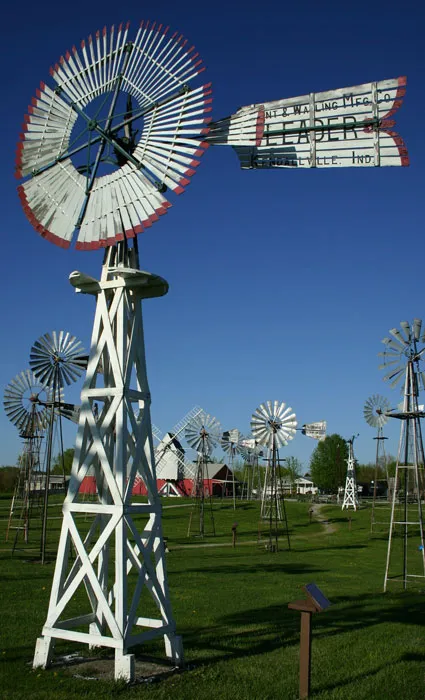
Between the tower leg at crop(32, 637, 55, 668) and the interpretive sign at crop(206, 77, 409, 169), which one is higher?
the interpretive sign at crop(206, 77, 409, 169)

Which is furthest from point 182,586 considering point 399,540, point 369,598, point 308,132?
point 399,540

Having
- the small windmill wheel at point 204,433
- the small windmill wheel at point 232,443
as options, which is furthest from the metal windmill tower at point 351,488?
the small windmill wheel at point 204,433

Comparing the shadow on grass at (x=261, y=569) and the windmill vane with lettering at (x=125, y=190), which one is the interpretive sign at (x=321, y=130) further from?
the shadow on grass at (x=261, y=569)

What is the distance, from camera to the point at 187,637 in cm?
1033

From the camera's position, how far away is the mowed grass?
756 centimetres

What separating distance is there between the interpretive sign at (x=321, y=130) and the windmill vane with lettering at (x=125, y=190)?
0.04 feet

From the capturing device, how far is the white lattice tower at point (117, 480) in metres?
8.02

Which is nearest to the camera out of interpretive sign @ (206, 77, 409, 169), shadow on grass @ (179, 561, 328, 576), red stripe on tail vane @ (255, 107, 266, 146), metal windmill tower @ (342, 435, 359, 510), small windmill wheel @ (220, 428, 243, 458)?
interpretive sign @ (206, 77, 409, 169)

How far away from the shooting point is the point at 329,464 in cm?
9906

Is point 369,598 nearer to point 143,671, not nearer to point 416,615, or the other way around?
point 416,615

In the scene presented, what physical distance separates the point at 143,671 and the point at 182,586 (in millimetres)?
8044

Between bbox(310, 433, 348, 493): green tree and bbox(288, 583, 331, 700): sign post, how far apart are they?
90.8 metres

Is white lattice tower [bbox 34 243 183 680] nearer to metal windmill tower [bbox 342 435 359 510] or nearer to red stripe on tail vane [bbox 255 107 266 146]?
red stripe on tail vane [bbox 255 107 266 146]

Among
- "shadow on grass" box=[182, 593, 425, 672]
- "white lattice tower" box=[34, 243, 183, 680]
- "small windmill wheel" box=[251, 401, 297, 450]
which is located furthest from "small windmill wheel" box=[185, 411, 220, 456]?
"white lattice tower" box=[34, 243, 183, 680]
